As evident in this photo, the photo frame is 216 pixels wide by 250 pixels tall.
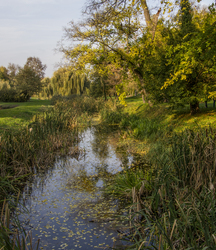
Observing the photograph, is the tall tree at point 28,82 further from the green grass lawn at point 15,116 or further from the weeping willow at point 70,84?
the green grass lawn at point 15,116

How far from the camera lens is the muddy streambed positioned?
12.6 feet

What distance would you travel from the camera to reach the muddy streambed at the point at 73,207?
3836mm

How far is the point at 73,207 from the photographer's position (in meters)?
4.87

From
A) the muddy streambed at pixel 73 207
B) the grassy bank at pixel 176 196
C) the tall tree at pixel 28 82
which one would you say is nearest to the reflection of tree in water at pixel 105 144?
the muddy streambed at pixel 73 207

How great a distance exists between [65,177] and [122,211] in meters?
2.40

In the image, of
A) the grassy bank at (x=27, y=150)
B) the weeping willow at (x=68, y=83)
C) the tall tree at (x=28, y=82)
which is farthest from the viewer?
the weeping willow at (x=68, y=83)

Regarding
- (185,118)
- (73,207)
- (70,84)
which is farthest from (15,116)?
(70,84)

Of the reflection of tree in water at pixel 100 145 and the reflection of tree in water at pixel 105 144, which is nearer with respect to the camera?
the reflection of tree in water at pixel 105 144

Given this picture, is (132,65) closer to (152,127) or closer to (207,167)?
(152,127)

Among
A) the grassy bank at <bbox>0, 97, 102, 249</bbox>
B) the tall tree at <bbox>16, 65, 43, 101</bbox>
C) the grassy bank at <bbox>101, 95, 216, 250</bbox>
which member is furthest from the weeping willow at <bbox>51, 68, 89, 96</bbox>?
the grassy bank at <bbox>101, 95, 216, 250</bbox>

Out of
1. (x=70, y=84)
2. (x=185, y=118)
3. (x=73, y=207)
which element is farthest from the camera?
(x=70, y=84)

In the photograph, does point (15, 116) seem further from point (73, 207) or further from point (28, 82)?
point (28, 82)

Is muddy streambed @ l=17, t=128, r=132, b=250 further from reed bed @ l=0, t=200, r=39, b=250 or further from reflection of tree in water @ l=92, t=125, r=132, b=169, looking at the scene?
reed bed @ l=0, t=200, r=39, b=250

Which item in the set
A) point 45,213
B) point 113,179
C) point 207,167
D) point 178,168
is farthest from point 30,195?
point 207,167
